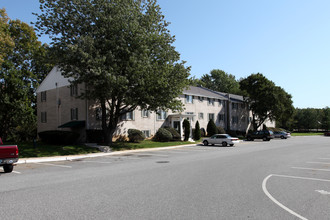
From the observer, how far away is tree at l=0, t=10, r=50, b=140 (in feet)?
116

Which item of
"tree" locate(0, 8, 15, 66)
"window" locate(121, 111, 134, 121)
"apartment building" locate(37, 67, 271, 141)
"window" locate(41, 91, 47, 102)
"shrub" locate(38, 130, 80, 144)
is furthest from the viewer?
"window" locate(41, 91, 47, 102)

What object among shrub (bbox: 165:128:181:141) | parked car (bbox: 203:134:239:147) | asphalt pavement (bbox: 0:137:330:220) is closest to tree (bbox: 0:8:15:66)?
asphalt pavement (bbox: 0:137:330:220)

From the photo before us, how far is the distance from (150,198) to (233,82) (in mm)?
93563

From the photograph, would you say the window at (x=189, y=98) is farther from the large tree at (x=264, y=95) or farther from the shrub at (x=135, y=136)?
the large tree at (x=264, y=95)

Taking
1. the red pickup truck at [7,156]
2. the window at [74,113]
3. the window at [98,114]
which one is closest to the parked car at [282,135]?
the window at [98,114]

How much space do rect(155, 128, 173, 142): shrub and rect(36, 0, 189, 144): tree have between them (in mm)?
9115

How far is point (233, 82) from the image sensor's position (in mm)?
96438

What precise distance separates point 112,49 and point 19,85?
68.2 ft

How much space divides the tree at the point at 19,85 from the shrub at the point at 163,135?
54.0 ft

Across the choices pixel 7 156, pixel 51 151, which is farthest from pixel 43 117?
pixel 7 156

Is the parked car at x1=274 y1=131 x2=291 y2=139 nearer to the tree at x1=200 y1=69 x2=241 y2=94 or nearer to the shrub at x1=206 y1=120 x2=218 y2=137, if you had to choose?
the shrub at x1=206 y1=120 x2=218 y2=137

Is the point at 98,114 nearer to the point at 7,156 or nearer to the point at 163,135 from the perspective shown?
the point at 163,135

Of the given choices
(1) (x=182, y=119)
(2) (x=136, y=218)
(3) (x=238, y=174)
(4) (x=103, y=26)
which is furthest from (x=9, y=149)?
(1) (x=182, y=119)

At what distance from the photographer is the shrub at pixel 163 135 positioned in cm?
3294
